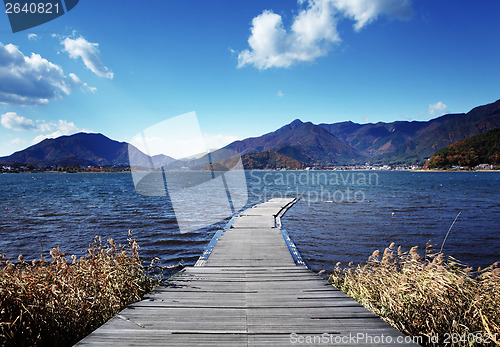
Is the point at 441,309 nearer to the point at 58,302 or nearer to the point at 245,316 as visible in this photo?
the point at 245,316

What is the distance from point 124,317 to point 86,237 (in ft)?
39.0

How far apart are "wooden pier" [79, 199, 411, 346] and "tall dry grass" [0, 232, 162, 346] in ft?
2.19

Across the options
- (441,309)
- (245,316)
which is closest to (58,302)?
(245,316)

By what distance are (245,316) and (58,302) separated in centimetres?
260

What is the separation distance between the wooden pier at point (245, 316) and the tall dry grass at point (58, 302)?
668mm

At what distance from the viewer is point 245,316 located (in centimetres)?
345

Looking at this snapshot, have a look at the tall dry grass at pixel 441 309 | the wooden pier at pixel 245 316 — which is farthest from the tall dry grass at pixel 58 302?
the tall dry grass at pixel 441 309

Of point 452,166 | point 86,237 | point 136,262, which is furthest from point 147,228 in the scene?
point 452,166

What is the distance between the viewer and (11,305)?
11.3 feet

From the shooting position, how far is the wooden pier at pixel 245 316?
2.87 metres

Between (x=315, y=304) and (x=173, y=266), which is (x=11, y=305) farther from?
(x=173, y=266)

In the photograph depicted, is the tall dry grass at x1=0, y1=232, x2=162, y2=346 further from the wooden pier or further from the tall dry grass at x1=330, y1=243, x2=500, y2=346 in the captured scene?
the tall dry grass at x1=330, y1=243, x2=500, y2=346

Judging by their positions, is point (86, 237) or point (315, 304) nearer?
point (315, 304)

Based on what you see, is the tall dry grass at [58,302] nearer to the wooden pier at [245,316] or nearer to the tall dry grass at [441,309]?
the wooden pier at [245,316]
